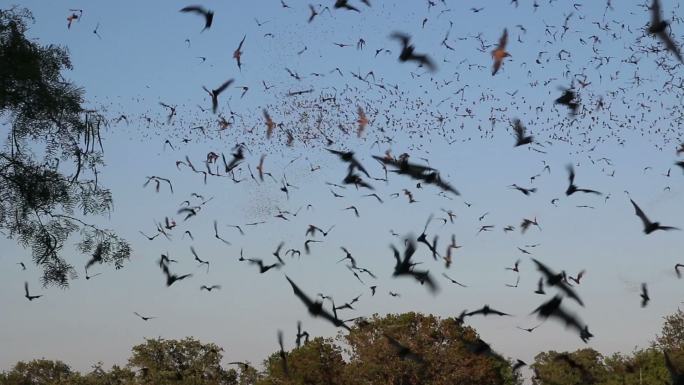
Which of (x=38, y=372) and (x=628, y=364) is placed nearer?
(x=628, y=364)

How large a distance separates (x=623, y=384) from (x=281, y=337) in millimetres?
63867

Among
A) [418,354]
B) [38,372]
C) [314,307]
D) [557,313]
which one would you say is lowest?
[557,313]

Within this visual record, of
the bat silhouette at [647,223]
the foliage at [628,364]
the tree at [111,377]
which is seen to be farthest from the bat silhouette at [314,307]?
the tree at [111,377]

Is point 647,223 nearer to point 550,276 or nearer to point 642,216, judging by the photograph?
point 642,216

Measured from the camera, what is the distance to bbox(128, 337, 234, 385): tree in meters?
68.8

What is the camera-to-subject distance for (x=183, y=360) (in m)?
70.1

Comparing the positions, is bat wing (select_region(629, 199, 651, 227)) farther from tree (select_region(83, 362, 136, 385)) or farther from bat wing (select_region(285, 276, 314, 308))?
tree (select_region(83, 362, 136, 385))

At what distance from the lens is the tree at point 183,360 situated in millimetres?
68750

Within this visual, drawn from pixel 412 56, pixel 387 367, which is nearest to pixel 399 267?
pixel 412 56

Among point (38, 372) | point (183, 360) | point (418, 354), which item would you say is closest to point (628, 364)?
point (418, 354)

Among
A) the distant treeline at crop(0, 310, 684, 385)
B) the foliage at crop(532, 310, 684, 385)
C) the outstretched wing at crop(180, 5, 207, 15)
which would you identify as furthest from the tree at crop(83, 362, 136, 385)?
the outstretched wing at crop(180, 5, 207, 15)

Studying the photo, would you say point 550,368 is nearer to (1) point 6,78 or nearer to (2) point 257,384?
(2) point 257,384

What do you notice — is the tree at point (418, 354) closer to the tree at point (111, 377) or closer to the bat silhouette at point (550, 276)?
the tree at point (111, 377)

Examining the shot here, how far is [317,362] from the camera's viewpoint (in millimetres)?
70250
